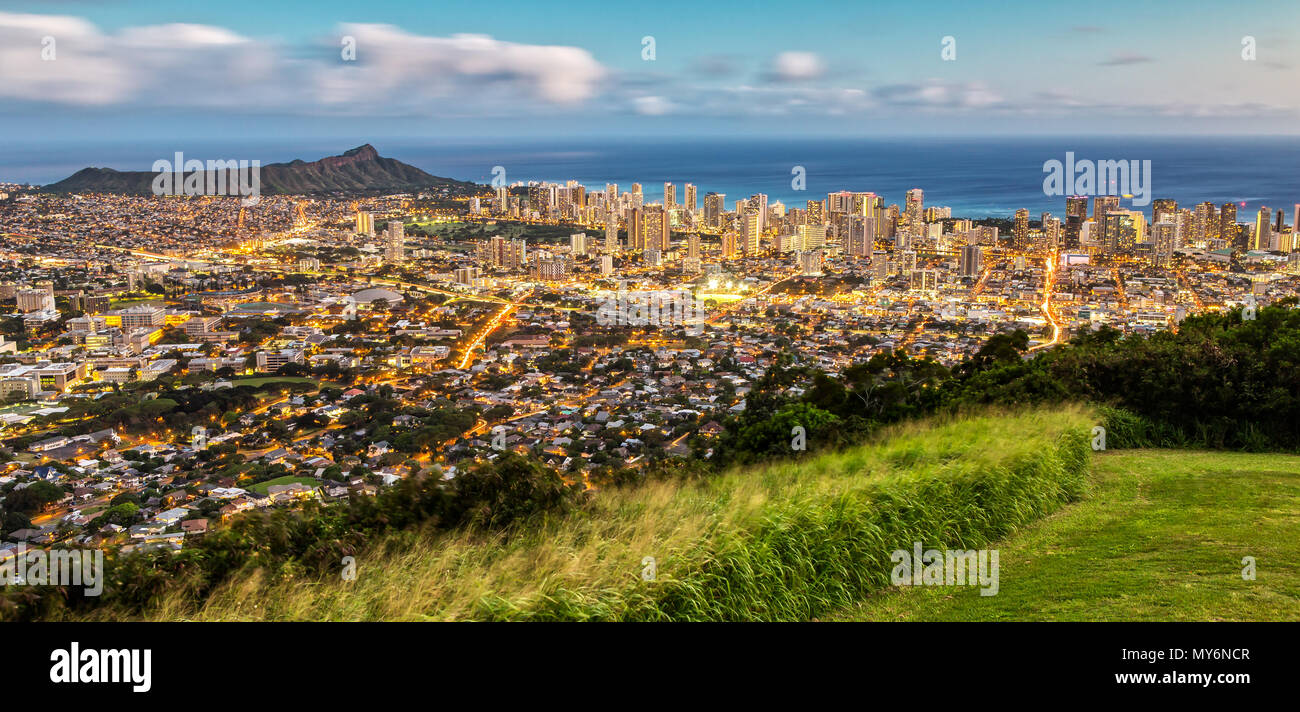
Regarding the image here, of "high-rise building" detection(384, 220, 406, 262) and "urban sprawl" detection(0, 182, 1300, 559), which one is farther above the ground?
"high-rise building" detection(384, 220, 406, 262)

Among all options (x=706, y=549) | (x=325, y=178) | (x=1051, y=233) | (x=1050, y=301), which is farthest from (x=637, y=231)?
(x=706, y=549)

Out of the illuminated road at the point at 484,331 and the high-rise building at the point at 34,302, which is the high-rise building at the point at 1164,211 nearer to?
the illuminated road at the point at 484,331

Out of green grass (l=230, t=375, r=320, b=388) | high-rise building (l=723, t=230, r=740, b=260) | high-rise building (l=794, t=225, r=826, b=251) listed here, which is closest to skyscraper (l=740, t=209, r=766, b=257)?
high-rise building (l=723, t=230, r=740, b=260)

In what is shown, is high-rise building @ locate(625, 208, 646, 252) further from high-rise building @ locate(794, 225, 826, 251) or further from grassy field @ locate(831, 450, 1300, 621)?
grassy field @ locate(831, 450, 1300, 621)

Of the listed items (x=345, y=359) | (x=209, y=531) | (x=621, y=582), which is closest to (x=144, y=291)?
(x=345, y=359)

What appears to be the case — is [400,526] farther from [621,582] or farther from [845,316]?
[845,316]

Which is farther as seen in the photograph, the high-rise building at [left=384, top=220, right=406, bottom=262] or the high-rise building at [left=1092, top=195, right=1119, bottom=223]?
the high-rise building at [left=384, top=220, right=406, bottom=262]
